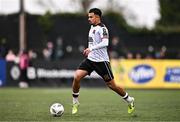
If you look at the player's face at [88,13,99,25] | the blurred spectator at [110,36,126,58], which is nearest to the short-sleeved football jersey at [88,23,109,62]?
the player's face at [88,13,99,25]

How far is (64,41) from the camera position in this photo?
38031 mm

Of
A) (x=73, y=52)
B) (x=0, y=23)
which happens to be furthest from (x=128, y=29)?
(x=0, y=23)

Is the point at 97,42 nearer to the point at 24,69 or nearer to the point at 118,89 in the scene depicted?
the point at 118,89

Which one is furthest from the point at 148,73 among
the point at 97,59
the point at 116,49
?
the point at 97,59

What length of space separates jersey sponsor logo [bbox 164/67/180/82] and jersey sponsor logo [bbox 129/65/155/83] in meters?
0.70

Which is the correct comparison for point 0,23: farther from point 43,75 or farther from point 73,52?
point 43,75

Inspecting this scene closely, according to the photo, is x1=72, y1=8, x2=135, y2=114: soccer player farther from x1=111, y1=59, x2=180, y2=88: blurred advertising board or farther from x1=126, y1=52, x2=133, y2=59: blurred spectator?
x1=126, y1=52, x2=133, y2=59: blurred spectator

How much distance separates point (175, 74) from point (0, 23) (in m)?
12.7

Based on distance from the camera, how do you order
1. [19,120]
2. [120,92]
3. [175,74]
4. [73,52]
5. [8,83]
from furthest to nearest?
[73,52] < [8,83] < [175,74] < [120,92] < [19,120]

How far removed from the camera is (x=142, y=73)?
3094 cm

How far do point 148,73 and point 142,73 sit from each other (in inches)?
11.8

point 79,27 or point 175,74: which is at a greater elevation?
point 79,27

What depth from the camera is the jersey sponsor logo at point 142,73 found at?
3079 centimetres

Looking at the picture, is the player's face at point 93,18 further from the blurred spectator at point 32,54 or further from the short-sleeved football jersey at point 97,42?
the blurred spectator at point 32,54
